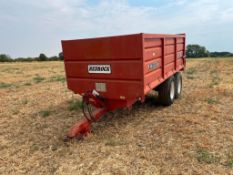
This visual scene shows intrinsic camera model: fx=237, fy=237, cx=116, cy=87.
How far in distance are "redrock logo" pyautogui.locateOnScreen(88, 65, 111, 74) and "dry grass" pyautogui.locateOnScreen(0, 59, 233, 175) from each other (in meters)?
1.19

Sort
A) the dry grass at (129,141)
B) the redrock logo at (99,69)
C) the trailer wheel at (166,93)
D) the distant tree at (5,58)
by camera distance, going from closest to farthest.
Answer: the dry grass at (129,141), the redrock logo at (99,69), the trailer wheel at (166,93), the distant tree at (5,58)

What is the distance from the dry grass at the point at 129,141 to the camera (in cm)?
341

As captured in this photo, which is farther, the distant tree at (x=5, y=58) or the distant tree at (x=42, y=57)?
the distant tree at (x=42, y=57)

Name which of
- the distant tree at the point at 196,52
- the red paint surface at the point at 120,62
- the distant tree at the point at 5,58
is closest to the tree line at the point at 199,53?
the distant tree at the point at 196,52

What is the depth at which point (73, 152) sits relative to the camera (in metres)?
3.88

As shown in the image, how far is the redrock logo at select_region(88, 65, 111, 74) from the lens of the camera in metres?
4.25

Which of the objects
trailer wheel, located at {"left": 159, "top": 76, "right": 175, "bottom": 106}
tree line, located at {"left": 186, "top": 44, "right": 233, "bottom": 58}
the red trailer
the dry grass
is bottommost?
tree line, located at {"left": 186, "top": 44, "right": 233, "bottom": 58}

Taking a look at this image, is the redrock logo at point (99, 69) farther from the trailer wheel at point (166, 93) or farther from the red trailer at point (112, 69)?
the trailer wheel at point (166, 93)

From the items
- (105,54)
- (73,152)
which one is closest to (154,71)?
(105,54)

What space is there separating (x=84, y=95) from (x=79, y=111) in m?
A: 1.55

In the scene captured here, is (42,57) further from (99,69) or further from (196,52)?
(99,69)

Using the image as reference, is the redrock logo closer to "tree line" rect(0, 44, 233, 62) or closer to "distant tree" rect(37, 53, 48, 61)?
"tree line" rect(0, 44, 233, 62)

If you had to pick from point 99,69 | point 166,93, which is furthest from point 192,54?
point 99,69

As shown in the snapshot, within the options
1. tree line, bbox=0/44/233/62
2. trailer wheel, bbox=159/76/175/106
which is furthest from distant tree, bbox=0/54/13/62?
trailer wheel, bbox=159/76/175/106
